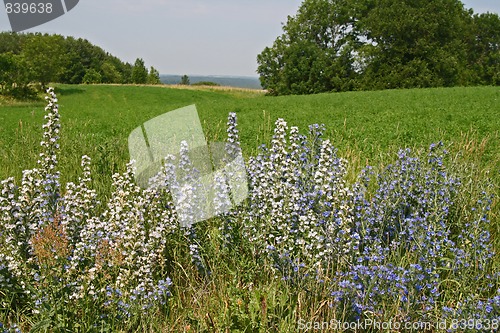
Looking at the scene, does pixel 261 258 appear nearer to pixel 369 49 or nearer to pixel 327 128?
pixel 327 128

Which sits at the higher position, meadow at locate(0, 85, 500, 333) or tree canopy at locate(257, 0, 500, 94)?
tree canopy at locate(257, 0, 500, 94)

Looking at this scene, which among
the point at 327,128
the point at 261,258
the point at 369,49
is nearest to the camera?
the point at 261,258

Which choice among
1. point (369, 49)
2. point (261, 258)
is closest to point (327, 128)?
point (261, 258)

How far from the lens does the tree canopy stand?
4859cm

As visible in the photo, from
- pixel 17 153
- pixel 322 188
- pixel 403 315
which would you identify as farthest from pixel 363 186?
pixel 17 153

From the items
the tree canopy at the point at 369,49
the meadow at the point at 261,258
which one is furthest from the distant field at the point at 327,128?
the tree canopy at the point at 369,49

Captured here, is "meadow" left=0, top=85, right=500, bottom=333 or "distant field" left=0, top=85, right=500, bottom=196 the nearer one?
"meadow" left=0, top=85, right=500, bottom=333

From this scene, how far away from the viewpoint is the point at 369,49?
4928 centimetres

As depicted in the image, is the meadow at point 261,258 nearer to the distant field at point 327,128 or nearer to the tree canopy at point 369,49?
the distant field at point 327,128

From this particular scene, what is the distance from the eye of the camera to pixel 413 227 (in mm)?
3912

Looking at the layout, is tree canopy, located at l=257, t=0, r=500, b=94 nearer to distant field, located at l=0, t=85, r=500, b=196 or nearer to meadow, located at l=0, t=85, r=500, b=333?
distant field, located at l=0, t=85, r=500, b=196

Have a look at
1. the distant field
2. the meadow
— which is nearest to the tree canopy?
the distant field

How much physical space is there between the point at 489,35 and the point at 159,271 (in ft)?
247

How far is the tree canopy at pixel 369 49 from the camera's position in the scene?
4859cm
